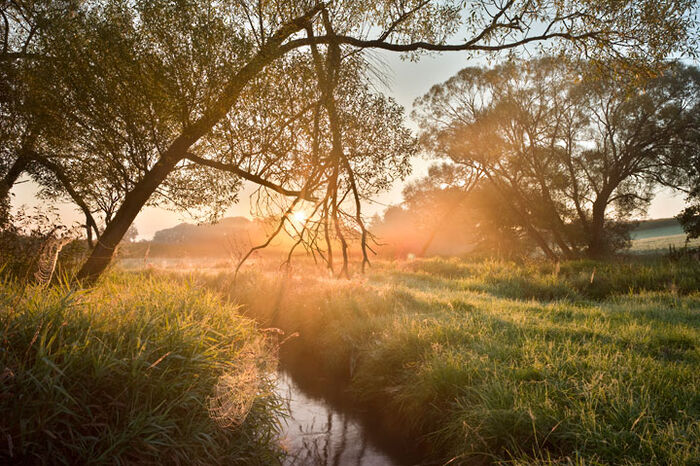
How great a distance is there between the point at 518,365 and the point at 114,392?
5.51 metres

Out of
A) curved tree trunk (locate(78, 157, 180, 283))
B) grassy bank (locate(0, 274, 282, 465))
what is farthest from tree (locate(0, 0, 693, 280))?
grassy bank (locate(0, 274, 282, 465))

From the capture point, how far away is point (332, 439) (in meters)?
5.87

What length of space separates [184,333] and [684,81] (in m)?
29.4

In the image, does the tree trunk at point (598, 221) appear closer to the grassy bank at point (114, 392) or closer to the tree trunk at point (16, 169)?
the grassy bank at point (114, 392)

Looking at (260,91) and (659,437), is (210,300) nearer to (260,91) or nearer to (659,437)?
(260,91)

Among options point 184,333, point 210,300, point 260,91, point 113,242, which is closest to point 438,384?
point 184,333

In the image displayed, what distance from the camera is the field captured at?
339 centimetres

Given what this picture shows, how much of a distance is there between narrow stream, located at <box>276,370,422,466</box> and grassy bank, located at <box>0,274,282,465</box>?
666mm

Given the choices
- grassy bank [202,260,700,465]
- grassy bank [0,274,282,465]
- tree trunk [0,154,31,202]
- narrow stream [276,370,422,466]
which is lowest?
narrow stream [276,370,422,466]

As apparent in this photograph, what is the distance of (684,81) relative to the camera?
70.6 feet

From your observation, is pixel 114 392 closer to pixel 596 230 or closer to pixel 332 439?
pixel 332 439

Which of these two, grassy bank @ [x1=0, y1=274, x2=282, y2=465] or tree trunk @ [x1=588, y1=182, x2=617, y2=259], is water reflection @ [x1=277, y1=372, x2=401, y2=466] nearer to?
grassy bank @ [x1=0, y1=274, x2=282, y2=465]

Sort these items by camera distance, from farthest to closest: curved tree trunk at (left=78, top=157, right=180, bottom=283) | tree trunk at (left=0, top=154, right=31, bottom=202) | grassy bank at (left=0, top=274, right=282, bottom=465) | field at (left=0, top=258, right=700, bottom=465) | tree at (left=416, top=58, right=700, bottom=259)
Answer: tree at (left=416, top=58, right=700, bottom=259) < tree trunk at (left=0, top=154, right=31, bottom=202) < curved tree trunk at (left=78, top=157, right=180, bottom=283) < field at (left=0, top=258, right=700, bottom=465) < grassy bank at (left=0, top=274, right=282, bottom=465)

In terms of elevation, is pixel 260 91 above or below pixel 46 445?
above
